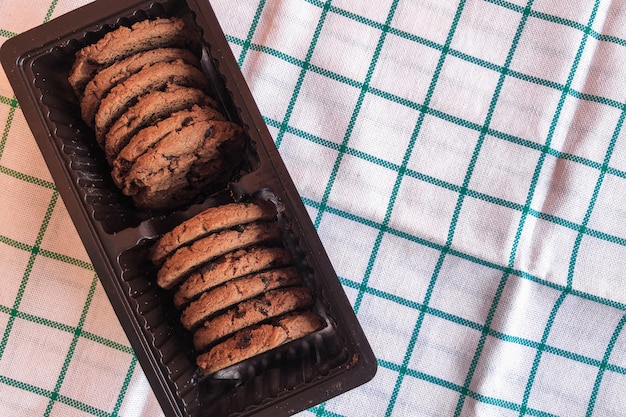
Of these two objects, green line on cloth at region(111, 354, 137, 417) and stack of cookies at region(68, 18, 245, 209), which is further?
green line on cloth at region(111, 354, 137, 417)

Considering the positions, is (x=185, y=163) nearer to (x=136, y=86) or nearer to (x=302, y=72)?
(x=136, y=86)

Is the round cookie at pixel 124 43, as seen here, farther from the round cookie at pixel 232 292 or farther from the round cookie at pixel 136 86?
the round cookie at pixel 232 292

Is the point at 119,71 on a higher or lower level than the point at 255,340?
higher

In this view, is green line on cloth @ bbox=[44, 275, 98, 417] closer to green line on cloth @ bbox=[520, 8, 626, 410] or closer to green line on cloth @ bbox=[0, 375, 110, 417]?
green line on cloth @ bbox=[0, 375, 110, 417]

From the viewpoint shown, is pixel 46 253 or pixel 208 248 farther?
pixel 46 253

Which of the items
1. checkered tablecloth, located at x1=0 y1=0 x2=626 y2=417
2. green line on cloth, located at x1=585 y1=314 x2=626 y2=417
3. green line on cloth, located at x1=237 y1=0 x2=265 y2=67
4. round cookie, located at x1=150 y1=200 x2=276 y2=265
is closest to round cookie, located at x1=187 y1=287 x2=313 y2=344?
round cookie, located at x1=150 y1=200 x2=276 y2=265

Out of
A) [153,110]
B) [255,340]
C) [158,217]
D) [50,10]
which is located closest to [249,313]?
[255,340]

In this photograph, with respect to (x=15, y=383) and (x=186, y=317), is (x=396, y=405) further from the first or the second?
(x=15, y=383)
